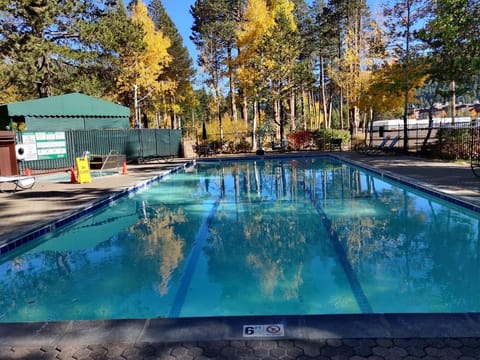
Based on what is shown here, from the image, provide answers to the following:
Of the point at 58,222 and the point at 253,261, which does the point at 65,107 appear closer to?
the point at 58,222

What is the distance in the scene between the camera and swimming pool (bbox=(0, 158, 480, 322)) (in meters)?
4.22

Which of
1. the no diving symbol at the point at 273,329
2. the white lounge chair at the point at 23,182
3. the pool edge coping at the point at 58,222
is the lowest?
the no diving symbol at the point at 273,329

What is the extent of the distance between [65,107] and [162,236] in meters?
13.3

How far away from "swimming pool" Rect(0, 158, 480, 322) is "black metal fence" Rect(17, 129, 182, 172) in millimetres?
9372

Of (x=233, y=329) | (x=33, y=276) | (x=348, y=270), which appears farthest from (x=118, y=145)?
(x=233, y=329)

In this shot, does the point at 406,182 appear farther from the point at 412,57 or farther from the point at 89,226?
the point at 412,57

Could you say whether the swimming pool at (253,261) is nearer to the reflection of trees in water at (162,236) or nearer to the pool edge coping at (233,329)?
the reflection of trees in water at (162,236)

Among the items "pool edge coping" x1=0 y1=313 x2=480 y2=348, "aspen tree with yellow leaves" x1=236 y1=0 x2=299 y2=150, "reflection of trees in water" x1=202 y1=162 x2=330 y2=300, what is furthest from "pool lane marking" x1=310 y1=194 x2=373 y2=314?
"aspen tree with yellow leaves" x1=236 y1=0 x2=299 y2=150

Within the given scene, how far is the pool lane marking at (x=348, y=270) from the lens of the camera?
4.08 meters

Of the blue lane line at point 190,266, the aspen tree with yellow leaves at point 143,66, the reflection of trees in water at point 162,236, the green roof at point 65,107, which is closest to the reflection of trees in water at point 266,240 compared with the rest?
the blue lane line at point 190,266

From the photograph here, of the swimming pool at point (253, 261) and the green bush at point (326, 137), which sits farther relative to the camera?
the green bush at point (326, 137)

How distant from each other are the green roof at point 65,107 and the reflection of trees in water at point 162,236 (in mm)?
10155

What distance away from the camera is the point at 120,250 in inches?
247

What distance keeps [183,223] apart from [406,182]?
6006mm
